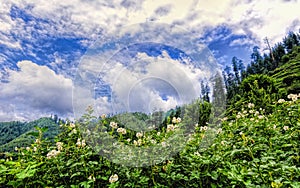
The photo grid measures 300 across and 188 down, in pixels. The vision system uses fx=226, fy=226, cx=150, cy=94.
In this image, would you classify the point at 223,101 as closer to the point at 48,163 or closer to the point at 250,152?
the point at 250,152

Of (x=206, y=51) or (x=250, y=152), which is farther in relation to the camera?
(x=206, y=51)

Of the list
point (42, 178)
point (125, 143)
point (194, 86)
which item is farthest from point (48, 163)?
point (194, 86)

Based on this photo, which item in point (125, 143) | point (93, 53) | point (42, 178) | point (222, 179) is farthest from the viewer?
point (93, 53)

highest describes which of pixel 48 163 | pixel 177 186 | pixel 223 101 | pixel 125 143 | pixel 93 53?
pixel 93 53

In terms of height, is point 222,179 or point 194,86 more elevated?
point 194,86

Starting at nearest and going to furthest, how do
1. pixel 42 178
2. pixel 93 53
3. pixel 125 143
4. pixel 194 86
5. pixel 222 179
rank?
1. pixel 42 178
2. pixel 222 179
3. pixel 125 143
4. pixel 93 53
5. pixel 194 86

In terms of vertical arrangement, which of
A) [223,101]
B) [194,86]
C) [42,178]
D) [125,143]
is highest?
[194,86]

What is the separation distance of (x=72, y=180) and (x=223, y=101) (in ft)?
5.58

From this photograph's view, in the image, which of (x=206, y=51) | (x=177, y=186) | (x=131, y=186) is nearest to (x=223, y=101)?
(x=206, y=51)

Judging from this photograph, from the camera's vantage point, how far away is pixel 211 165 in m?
1.78

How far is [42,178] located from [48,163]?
→ 0.12 meters

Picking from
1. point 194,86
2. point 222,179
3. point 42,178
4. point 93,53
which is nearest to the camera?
point 42,178

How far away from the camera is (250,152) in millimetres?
1964

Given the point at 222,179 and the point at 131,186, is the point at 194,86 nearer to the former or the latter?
the point at 222,179
